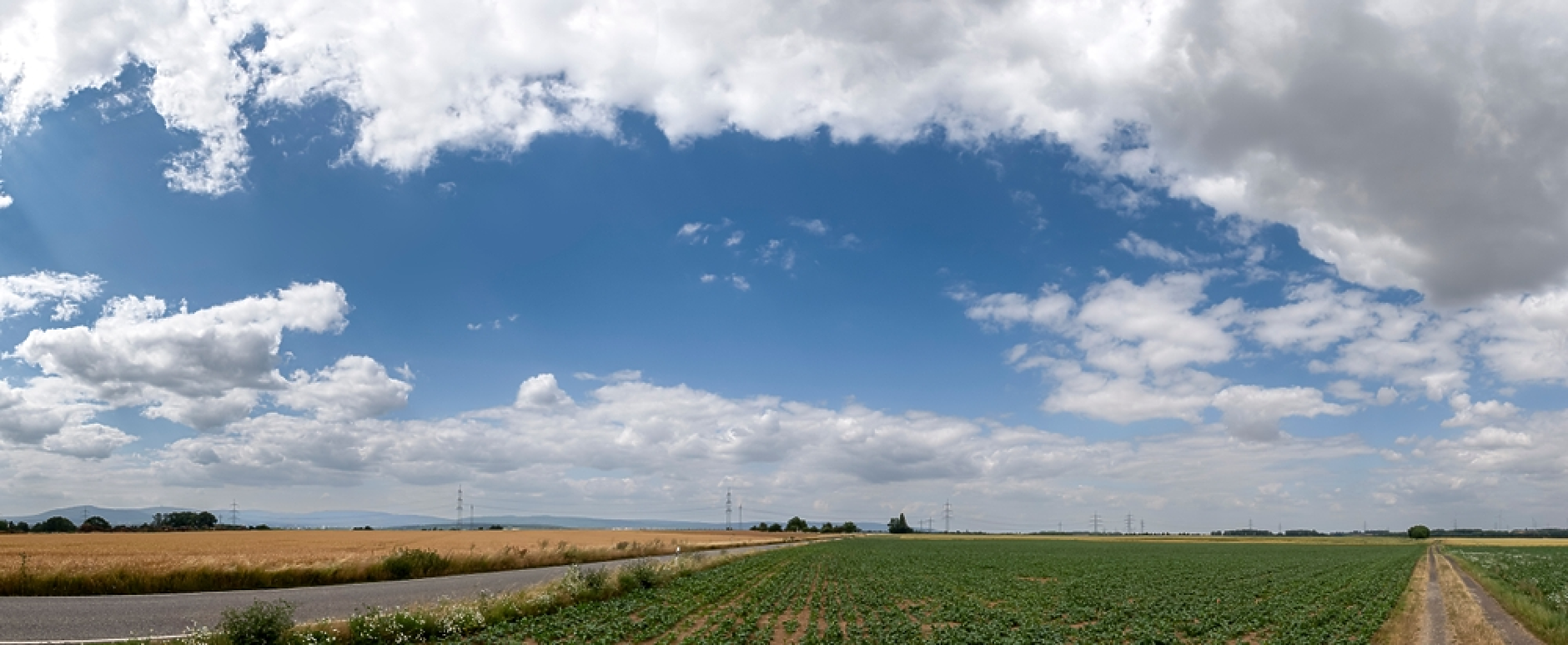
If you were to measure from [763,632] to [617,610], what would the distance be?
6.10m

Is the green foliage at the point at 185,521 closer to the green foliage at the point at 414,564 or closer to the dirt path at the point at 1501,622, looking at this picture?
the green foliage at the point at 414,564

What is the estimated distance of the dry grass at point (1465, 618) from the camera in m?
25.3

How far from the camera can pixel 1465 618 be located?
1220 inches

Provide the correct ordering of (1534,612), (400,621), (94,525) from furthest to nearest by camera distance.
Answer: (94,525), (1534,612), (400,621)

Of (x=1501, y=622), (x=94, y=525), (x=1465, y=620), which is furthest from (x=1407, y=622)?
(x=94, y=525)

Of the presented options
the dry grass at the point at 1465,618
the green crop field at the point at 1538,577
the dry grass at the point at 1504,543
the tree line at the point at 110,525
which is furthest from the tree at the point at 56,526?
the dry grass at the point at 1504,543

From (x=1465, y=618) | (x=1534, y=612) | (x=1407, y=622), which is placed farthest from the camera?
(x=1465, y=618)

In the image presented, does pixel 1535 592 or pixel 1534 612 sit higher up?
pixel 1534 612

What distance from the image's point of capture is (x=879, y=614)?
28.6 metres

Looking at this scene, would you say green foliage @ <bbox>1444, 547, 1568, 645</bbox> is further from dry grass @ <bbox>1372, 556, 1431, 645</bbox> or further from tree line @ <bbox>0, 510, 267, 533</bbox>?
tree line @ <bbox>0, 510, 267, 533</bbox>

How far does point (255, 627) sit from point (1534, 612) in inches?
1548

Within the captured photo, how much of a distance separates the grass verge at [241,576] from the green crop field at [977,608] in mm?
13394

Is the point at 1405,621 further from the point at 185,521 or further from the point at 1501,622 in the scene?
the point at 185,521

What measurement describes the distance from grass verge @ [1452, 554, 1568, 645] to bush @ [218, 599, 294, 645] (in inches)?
1353
